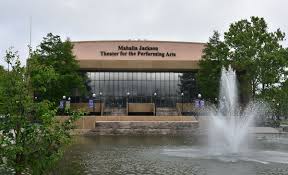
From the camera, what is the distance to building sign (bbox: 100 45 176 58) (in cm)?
6744

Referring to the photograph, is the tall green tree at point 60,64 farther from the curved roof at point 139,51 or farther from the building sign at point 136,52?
the building sign at point 136,52

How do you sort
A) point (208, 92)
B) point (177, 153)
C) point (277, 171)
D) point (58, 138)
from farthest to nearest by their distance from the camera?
point (208, 92)
point (177, 153)
point (277, 171)
point (58, 138)

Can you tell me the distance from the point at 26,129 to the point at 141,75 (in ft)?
199

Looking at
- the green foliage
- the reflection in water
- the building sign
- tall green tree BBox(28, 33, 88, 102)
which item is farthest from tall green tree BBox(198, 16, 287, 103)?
the green foliage

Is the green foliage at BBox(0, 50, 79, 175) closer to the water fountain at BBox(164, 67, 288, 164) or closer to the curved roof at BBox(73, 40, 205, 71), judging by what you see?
the water fountain at BBox(164, 67, 288, 164)

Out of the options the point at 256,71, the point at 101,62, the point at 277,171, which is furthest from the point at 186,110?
the point at 277,171

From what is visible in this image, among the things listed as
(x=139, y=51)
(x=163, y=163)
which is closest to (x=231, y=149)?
(x=163, y=163)

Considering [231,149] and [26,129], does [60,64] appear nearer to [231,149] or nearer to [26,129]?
[231,149]

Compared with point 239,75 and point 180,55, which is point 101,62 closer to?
point 180,55

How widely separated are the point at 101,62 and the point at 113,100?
9.15 meters

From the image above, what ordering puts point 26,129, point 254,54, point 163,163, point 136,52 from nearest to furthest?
point 26,129
point 163,163
point 254,54
point 136,52

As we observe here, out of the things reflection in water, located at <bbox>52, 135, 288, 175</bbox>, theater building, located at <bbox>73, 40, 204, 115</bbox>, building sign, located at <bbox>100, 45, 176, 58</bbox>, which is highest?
building sign, located at <bbox>100, 45, 176, 58</bbox>

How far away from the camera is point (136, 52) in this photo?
6750 cm

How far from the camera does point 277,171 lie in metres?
18.0
